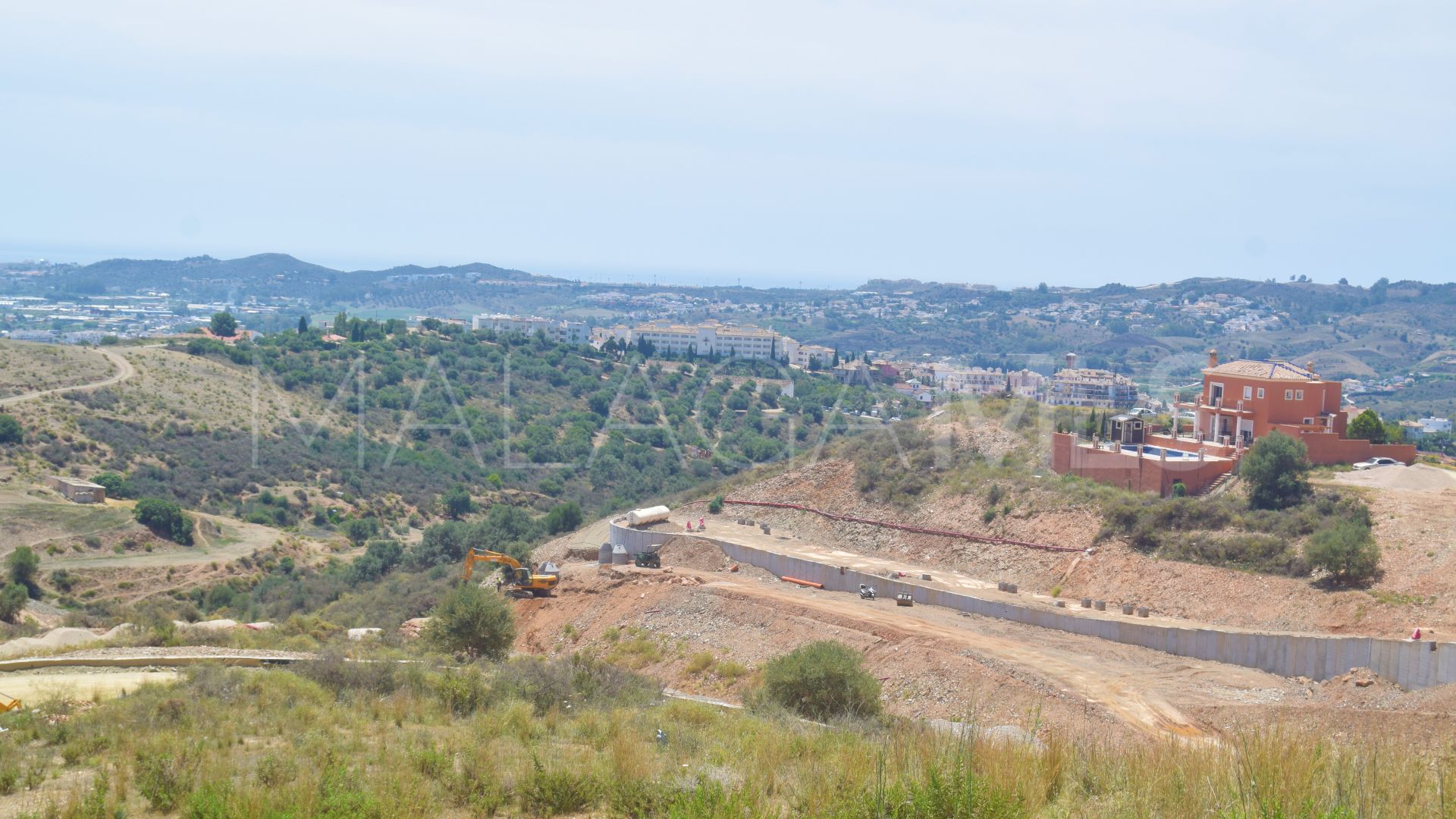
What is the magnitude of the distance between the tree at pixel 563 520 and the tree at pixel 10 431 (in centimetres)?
2225

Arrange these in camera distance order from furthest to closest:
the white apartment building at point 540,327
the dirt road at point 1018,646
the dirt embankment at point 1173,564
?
the white apartment building at point 540,327 < the dirt embankment at point 1173,564 < the dirt road at point 1018,646

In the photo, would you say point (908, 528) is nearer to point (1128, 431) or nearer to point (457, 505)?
point (1128, 431)

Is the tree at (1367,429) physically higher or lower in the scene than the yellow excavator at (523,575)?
higher

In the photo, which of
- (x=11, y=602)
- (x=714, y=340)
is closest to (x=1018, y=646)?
(x=11, y=602)

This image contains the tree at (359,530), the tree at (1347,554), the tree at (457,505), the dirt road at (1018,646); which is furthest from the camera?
the tree at (457,505)

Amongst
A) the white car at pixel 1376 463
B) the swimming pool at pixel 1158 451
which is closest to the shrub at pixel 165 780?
the swimming pool at pixel 1158 451

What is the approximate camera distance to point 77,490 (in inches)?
1778

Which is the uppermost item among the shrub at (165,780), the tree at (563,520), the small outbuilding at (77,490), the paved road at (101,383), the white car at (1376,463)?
the shrub at (165,780)

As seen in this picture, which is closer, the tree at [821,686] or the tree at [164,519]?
the tree at [821,686]

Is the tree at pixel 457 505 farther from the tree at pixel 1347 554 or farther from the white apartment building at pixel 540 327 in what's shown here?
the white apartment building at pixel 540 327

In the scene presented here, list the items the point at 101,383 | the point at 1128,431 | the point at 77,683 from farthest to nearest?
the point at 101,383 < the point at 1128,431 < the point at 77,683

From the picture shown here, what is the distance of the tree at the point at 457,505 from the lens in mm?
55312

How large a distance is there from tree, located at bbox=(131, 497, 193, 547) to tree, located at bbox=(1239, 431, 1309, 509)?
Answer: 36291 millimetres

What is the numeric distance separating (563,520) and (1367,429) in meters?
27.4
